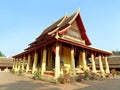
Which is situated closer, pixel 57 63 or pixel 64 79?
pixel 64 79

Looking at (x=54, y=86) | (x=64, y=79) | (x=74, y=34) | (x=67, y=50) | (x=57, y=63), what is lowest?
(x=54, y=86)

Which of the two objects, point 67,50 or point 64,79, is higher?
point 67,50

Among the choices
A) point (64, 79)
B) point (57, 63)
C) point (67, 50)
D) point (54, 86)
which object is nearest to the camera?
point (54, 86)

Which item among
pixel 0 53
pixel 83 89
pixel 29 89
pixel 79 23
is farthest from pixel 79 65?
pixel 0 53

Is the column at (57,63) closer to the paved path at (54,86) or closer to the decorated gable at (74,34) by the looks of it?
the paved path at (54,86)

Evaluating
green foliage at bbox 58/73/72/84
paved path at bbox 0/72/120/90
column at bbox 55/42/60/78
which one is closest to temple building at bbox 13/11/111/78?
column at bbox 55/42/60/78

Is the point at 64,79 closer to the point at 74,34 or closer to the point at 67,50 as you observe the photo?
the point at 67,50

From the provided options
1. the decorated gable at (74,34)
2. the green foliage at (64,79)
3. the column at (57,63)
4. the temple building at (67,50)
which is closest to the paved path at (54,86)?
Result: the green foliage at (64,79)

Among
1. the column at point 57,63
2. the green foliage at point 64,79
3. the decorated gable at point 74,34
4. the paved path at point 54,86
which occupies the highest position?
the decorated gable at point 74,34

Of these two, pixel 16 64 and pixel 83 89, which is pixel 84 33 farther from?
pixel 16 64

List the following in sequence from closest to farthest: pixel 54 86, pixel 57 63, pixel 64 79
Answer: pixel 54 86 → pixel 64 79 → pixel 57 63

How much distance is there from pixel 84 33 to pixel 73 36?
2.12 meters

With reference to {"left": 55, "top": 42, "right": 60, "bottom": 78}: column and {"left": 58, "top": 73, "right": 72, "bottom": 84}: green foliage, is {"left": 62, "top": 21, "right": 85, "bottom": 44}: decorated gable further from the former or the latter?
{"left": 58, "top": 73, "right": 72, "bottom": 84}: green foliage

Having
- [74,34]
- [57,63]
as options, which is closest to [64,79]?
[57,63]
